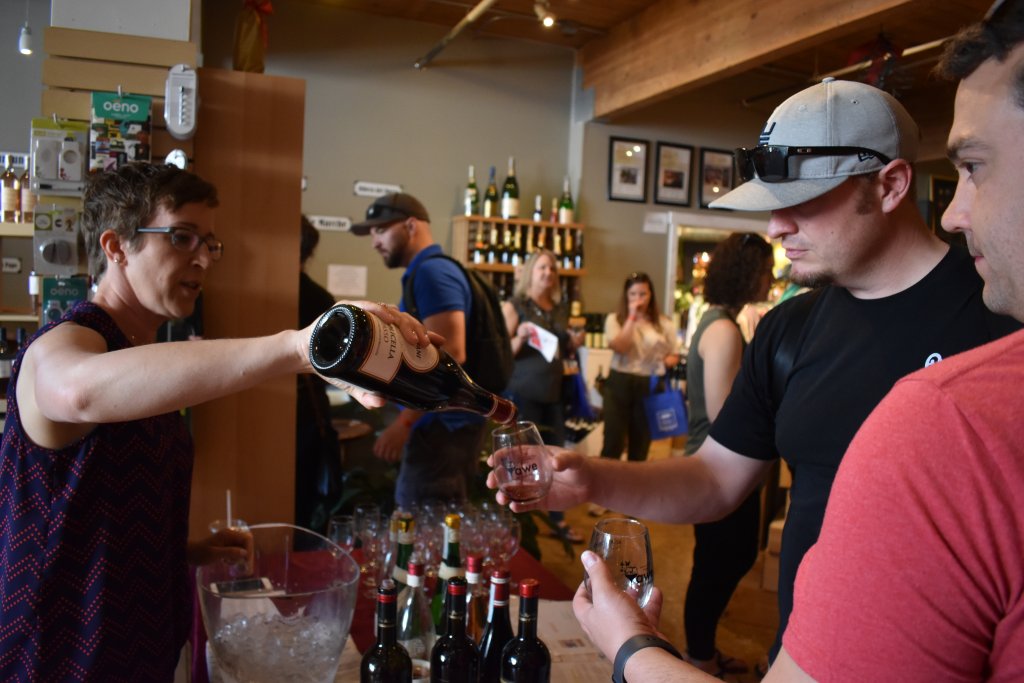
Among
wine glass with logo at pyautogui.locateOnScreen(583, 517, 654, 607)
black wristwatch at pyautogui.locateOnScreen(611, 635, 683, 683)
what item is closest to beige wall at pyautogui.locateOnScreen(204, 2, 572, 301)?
wine glass with logo at pyautogui.locateOnScreen(583, 517, 654, 607)

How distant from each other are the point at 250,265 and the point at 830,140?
189 centimetres

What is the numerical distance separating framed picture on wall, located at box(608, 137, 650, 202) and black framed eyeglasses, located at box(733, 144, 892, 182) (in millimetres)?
5449

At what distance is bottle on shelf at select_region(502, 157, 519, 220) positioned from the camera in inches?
245

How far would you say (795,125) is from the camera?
4.55 feet

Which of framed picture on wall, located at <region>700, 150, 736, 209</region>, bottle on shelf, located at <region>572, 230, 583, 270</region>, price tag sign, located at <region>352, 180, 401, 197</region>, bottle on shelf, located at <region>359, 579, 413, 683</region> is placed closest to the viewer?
bottle on shelf, located at <region>359, 579, 413, 683</region>

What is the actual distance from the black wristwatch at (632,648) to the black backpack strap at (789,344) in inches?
30.9

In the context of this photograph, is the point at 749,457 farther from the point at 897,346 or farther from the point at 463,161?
the point at 463,161

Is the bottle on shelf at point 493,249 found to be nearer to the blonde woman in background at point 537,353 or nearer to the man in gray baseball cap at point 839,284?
the blonde woman in background at point 537,353

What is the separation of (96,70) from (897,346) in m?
2.36

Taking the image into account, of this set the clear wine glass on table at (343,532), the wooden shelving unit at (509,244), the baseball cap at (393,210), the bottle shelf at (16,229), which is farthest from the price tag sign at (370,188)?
the clear wine glass on table at (343,532)

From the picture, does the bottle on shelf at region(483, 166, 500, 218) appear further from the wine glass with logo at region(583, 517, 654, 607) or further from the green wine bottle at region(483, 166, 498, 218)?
the wine glass with logo at region(583, 517, 654, 607)

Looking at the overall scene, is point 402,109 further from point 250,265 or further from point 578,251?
point 250,265

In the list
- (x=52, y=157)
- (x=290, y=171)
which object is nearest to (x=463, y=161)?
(x=290, y=171)

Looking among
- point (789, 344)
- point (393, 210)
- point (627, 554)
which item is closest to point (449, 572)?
point (627, 554)
